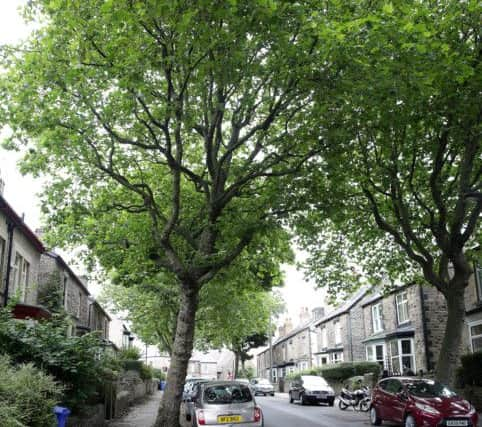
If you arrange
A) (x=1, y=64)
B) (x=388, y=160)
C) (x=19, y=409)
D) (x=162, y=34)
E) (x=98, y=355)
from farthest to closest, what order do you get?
(x=388, y=160) → (x=1, y=64) → (x=98, y=355) → (x=162, y=34) → (x=19, y=409)

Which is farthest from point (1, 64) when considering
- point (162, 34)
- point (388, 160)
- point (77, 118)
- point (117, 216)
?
point (388, 160)

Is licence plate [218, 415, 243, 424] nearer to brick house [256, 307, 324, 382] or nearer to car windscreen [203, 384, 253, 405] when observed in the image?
car windscreen [203, 384, 253, 405]

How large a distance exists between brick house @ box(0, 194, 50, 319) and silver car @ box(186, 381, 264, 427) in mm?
7464

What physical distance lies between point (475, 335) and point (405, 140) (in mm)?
14678

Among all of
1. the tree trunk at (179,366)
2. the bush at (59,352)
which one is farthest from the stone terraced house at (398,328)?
the bush at (59,352)

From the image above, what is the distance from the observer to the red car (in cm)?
1478

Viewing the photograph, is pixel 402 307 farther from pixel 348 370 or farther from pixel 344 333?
pixel 344 333

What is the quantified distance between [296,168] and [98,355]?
7381 millimetres

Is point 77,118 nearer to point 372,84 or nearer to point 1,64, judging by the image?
point 1,64

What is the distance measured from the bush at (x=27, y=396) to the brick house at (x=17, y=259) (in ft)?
30.1

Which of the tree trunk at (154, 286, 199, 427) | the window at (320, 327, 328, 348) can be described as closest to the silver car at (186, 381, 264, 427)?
the tree trunk at (154, 286, 199, 427)

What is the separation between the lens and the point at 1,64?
14.5 m

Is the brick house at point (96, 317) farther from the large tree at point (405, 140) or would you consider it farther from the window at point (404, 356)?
the large tree at point (405, 140)

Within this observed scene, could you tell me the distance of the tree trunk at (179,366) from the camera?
15055mm
